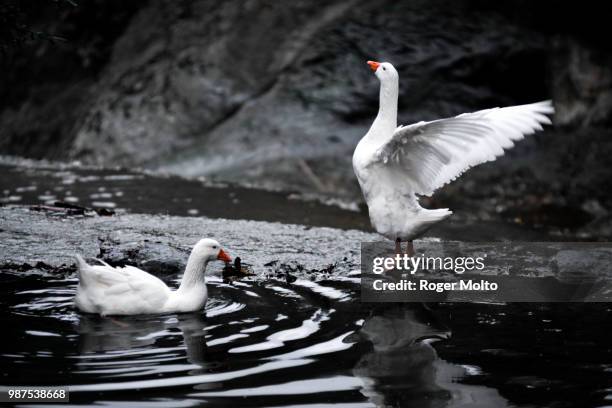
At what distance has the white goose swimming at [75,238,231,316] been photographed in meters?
5.68

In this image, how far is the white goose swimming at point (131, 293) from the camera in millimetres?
5684

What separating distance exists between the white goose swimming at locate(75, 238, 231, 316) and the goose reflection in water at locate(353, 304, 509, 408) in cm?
118

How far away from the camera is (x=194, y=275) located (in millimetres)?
5922

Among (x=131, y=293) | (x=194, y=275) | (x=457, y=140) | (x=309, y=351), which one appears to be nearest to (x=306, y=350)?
(x=309, y=351)

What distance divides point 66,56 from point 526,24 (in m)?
8.39

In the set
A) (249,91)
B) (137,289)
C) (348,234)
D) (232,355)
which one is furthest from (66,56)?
(232,355)

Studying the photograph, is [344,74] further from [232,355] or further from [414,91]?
[232,355]

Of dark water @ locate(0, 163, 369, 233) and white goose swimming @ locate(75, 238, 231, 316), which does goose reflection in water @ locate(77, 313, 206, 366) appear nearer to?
white goose swimming @ locate(75, 238, 231, 316)

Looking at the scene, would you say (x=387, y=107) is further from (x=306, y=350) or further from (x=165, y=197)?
(x=165, y=197)

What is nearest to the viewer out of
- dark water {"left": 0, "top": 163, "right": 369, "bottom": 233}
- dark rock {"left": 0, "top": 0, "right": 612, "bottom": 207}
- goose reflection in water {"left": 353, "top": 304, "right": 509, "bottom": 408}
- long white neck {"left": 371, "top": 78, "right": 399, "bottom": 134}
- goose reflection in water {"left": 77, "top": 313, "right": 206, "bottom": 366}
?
goose reflection in water {"left": 353, "top": 304, "right": 509, "bottom": 408}

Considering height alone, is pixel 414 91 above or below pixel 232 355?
above

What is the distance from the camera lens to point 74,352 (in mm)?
4824

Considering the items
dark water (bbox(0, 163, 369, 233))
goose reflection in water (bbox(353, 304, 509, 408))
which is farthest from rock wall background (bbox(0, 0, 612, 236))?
goose reflection in water (bbox(353, 304, 509, 408))

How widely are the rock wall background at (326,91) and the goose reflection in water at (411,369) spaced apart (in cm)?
642
